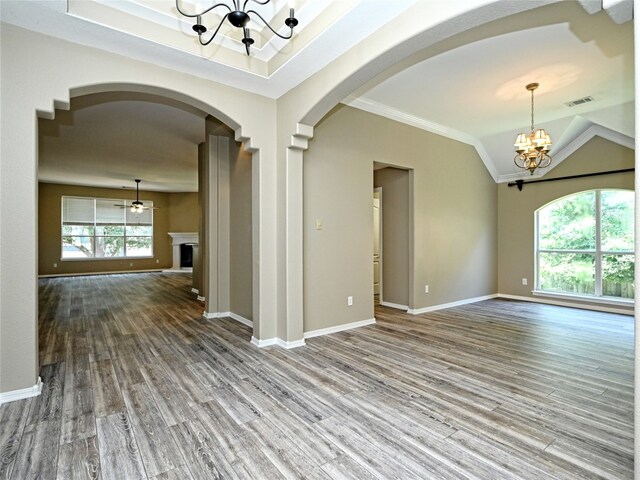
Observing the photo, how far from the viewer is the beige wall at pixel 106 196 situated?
412 inches

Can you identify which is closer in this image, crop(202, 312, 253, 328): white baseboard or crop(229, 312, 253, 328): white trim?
crop(229, 312, 253, 328): white trim

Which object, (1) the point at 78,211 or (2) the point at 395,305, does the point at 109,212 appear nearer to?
(1) the point at 78,211

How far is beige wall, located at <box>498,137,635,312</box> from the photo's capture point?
5.51 m

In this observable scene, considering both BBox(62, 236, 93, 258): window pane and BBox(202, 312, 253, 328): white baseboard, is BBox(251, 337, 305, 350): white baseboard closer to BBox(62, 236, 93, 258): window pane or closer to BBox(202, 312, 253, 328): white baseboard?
BBox(202, 312, 253, 328): white baseboard

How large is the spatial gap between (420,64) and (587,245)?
16.1 ft

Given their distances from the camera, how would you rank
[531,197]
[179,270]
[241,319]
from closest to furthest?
[241,319] < [531,197] < [179,270]

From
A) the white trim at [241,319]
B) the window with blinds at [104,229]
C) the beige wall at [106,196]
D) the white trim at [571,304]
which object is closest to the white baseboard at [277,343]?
the white trim at [241,319]

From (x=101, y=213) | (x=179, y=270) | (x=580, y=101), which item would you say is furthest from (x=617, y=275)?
(x=101, y=213)

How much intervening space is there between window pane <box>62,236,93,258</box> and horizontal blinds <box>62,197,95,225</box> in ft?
1.83

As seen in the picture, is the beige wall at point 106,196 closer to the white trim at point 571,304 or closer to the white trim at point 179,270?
the white trim at point 179,270

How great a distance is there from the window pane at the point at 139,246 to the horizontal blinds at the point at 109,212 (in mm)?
798

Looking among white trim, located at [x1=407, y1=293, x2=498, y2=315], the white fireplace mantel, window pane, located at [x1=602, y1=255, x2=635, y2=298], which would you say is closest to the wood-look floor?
white trim, located at [x1=407, y1=293, x2=498, y2=315]

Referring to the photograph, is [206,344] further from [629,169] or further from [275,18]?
[629,169]

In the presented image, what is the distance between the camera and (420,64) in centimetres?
360
